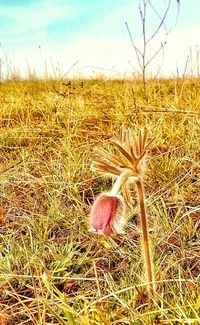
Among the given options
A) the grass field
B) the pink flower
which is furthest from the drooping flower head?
the grass field

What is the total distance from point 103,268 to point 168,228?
333mm

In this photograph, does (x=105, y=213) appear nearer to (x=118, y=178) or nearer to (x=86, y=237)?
(x=118, y=178)

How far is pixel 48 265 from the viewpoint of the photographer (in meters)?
2.20

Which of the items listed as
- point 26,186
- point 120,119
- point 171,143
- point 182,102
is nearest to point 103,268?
point 26,186

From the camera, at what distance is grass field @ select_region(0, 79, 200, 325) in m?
1.68

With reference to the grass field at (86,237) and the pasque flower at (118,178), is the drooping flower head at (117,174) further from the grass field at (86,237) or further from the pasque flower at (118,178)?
the grass field at (86,237)

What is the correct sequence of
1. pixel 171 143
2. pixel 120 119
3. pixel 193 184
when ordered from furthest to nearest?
pixel 120 119 < pixel 171 143 < pixel 193 184

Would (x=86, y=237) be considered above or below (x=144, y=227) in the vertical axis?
below

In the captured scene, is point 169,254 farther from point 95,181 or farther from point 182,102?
point 182,102

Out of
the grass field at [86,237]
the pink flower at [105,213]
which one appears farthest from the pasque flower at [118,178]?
the grass field at [86,237]

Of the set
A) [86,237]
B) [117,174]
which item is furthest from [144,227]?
[86,237]

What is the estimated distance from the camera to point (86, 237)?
7.88ft

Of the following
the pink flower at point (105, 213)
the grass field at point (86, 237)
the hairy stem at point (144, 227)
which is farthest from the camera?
the grass field at point (86, 237)

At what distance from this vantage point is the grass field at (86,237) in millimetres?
1683
